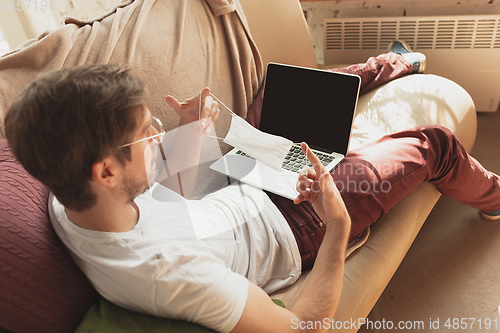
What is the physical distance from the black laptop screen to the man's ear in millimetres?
712

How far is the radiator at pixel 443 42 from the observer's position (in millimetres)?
1794

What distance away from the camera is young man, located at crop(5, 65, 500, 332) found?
643 millimetres

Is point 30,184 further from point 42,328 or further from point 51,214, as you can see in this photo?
point 42,328

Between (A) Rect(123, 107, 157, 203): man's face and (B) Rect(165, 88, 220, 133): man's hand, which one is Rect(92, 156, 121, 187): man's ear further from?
(B) Rect(165, 88, 220, 133): man's hand

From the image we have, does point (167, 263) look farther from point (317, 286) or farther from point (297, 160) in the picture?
point (297, 160)

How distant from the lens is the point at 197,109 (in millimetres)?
1145

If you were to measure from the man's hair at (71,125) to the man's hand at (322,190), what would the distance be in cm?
43

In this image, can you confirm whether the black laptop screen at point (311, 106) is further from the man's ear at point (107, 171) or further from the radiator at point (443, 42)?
the radiator at point (443, 42)

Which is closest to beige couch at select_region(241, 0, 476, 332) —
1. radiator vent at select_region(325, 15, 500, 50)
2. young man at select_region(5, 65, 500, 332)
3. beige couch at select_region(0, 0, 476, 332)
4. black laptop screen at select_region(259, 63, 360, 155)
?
beige couch at select_region(0, 0, 476, 332)

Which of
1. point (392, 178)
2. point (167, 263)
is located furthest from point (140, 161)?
point (392, 178)

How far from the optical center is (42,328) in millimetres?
697

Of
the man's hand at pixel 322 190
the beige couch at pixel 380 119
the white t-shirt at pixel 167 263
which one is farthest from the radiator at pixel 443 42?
the white t-shirt at pixel 167 263

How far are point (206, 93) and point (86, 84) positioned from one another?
0.49m

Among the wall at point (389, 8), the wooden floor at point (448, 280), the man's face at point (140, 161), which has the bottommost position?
the wooden floor at point (448, 280)
